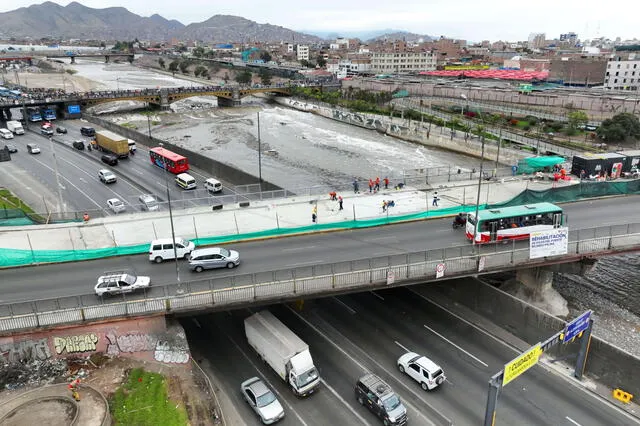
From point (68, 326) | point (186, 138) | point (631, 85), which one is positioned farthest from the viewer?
point (631, 85)

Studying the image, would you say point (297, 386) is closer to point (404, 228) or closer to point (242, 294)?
point (242, 294)

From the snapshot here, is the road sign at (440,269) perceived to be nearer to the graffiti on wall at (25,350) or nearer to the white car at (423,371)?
the white car at (423,371)

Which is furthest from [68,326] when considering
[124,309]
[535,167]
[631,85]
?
[631,85]

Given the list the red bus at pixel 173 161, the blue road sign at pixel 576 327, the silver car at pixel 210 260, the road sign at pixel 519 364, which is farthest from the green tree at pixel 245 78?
the road sign at pixel 519 364

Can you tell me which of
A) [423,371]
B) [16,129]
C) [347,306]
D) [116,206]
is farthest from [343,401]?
[16,129]

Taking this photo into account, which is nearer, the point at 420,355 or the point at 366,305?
the point at 420,355

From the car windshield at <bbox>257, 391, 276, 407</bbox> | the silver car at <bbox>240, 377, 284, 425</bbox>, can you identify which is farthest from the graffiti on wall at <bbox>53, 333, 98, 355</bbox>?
the car windshield at <bbox>257, 391, 276, 407</bbox>

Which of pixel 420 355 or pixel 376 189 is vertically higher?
pixel 376 189

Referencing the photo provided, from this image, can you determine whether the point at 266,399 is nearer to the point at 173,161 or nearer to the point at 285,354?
the point at 285,354

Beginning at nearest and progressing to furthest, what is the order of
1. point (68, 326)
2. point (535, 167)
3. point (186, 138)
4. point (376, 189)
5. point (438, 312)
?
point (68, 326)
point (438, 312)
point (376, 189)
point (535, 167)
point (186, 138)
